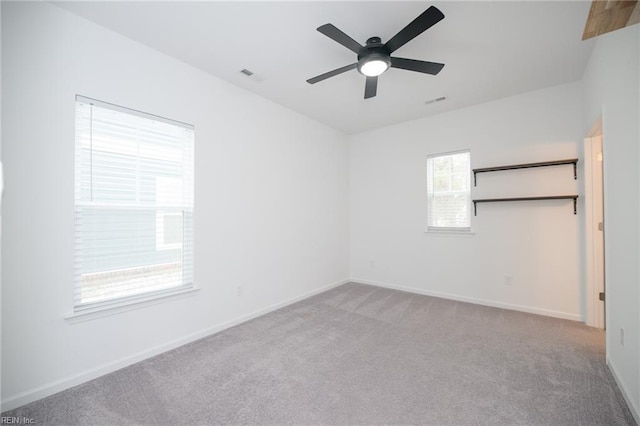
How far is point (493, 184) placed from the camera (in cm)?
375

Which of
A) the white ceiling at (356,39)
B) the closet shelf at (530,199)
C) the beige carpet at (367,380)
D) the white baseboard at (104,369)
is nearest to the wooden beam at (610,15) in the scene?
the white ceiling at (356,39)

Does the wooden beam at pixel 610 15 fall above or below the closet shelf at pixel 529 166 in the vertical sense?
above

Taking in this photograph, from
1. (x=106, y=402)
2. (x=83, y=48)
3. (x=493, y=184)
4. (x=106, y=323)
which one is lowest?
(x=106, y=402)

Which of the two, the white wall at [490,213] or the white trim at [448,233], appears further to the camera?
the white trim at [448,233]

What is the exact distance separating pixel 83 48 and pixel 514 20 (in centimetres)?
344

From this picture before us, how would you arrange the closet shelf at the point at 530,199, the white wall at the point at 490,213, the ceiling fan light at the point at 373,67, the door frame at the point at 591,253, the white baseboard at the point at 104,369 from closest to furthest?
the white baseboard at the point at 104,369 → the ceiling fan light at the point at 373,67 → the door frame at the point at 591,253 → the closet shelf at the point at 530,199 → the white wall at the point at 490,213

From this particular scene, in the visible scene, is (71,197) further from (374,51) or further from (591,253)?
(591,253)

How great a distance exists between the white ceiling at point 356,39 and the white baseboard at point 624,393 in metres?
2.78

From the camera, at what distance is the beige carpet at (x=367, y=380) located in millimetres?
1746

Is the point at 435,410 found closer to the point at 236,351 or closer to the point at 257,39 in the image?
the point at 236,351

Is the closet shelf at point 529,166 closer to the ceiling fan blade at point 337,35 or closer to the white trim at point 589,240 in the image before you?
the white trim at point 589,240

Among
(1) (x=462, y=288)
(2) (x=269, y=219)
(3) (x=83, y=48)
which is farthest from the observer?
(1) (x=462, y=288)

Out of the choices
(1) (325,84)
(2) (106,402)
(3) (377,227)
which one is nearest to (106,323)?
(2) (106,402)

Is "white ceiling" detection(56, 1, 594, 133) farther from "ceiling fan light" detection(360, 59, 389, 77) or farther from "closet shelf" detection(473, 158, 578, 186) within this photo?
"closet shelf" detection(473, 158, 578, 186)
